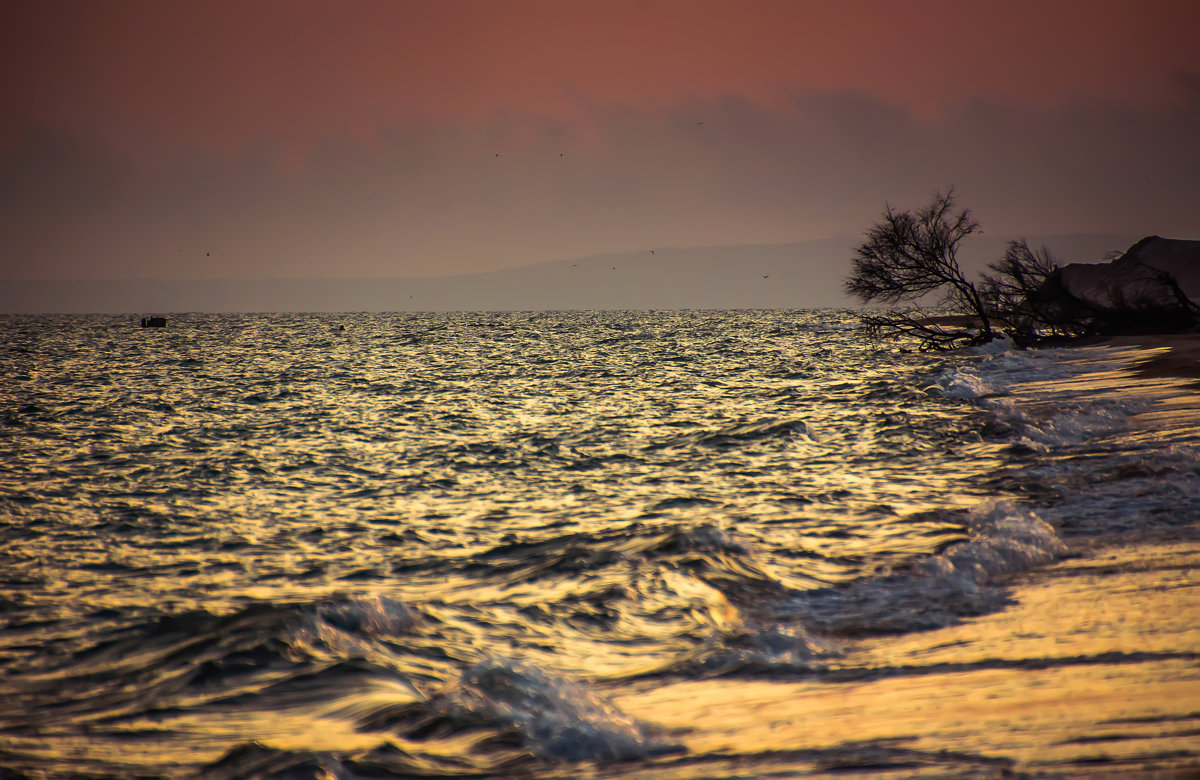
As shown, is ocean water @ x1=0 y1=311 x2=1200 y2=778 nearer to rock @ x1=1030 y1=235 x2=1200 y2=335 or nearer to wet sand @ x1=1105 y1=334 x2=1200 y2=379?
wet sand @ x1=1105 y1=334 x2=1200 y2=379

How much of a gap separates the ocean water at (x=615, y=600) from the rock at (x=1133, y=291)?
80.1 feet

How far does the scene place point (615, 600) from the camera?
8773 millimetres

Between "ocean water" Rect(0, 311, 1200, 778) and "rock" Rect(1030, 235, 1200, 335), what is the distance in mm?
24414

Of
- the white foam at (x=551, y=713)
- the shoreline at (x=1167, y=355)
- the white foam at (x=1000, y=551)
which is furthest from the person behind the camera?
the shoreline at (x=1167, y=355)

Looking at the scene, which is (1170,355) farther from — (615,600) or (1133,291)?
(615,600)

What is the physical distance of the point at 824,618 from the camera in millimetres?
7762

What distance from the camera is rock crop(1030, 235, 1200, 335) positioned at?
41.6 meters

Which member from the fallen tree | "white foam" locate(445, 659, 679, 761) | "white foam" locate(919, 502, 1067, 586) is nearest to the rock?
the fallen tree

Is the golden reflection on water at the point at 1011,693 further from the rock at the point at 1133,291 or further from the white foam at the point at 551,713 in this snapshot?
the rock at the point at 1133,291

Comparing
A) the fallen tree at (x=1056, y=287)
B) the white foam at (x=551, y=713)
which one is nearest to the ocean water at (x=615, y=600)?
the white foam at (x=551, y=713)

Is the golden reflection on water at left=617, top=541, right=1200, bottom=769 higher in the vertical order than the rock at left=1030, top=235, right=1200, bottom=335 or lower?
lower

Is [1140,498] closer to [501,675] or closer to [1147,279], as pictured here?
[501,675]

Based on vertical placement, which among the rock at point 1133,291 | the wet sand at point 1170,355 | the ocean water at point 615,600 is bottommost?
the ocean water at point 615,600

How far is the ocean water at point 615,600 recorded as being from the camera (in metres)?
5.33
